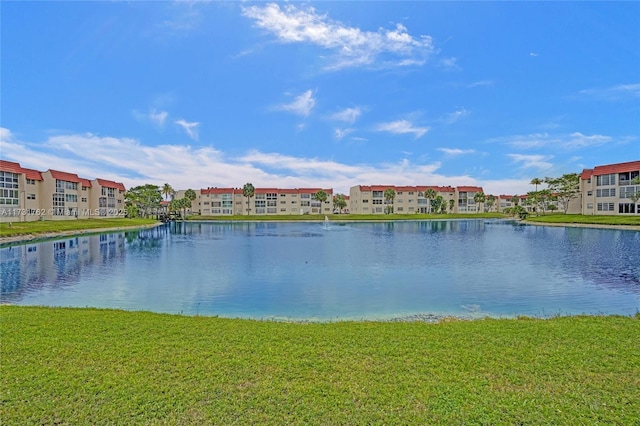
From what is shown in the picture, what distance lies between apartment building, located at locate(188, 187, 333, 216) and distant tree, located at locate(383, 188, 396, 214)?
19920 millimetres

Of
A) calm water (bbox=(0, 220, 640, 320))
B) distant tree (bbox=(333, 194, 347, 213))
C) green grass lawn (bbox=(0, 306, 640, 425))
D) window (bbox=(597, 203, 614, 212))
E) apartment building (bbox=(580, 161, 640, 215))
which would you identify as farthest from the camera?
distant tree (bbox=(333, 194, 347, 213))

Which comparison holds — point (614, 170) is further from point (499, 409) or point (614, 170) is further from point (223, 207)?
point (223, 207)

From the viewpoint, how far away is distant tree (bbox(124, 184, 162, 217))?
100 meters

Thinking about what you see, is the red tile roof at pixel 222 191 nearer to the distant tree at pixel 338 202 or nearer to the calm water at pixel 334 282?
the distant tree at pixel 338 202

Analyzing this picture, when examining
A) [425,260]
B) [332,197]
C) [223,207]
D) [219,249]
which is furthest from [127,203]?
[425,260]

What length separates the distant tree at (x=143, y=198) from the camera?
100m

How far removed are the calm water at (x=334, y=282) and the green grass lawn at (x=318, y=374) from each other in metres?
4.79

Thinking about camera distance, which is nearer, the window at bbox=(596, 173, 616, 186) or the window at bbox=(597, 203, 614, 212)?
the window at bbox=(596, 173, 616, 186)

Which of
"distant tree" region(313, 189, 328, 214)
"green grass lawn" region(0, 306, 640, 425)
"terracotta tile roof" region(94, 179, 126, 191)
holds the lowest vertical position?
"green grass lawn" region(0, 306, 640, 425)

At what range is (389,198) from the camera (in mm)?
120750

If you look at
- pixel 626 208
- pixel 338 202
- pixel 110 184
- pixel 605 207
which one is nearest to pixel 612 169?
pixel 605 207

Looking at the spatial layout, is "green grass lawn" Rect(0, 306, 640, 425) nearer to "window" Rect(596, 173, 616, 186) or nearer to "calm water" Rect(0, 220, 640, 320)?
"calm water" Rect(0, 220, 640, 320)

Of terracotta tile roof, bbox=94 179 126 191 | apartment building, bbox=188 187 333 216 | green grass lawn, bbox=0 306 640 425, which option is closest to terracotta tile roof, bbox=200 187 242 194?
apartment building, bbox=188 187 333 216

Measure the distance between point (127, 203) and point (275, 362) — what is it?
369 ft
